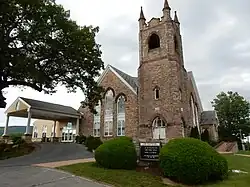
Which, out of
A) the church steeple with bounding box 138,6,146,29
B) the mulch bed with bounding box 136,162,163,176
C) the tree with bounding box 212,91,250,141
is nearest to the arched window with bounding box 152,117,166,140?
the church steeple with bounding box 138,6,146,29

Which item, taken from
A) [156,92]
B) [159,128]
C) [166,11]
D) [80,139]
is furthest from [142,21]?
[80,139]

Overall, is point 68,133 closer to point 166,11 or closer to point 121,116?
point 121,116

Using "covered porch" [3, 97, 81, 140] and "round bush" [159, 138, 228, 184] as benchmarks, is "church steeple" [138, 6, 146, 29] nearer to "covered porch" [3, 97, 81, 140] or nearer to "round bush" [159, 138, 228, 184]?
"covered porch" [3, 97, 81, 140]

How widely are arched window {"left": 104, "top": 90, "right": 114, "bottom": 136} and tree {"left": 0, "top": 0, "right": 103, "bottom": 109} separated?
11.6 metres

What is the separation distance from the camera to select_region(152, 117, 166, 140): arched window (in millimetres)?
27356

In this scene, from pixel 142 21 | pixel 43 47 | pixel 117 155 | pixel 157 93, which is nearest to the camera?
pixel 117 155

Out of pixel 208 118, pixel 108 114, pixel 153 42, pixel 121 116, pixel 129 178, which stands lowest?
pixel 129 178

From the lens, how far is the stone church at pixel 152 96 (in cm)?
2748

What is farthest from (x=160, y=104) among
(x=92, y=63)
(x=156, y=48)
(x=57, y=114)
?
(x=57, y=114)

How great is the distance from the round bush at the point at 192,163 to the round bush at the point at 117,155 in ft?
6.67

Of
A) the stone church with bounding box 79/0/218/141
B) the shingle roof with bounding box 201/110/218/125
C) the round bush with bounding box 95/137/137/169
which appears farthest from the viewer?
the shingle roof with bounding box 201/110/218/125

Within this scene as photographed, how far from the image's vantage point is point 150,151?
1224 cm

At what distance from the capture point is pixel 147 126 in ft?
92.3

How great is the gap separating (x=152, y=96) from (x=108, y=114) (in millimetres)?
6818
